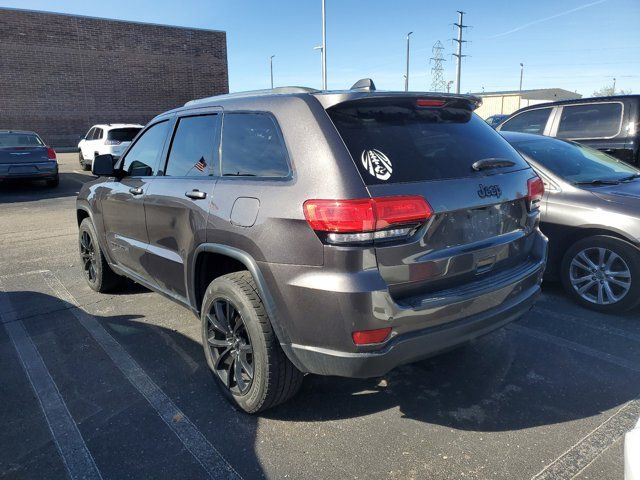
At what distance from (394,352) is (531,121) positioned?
5922mm

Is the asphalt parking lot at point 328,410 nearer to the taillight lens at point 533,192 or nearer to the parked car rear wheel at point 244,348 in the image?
the parked car rear wheel at point 244,348

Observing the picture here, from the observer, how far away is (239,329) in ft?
9.45

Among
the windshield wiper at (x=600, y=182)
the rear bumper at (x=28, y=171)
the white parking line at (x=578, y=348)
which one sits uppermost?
the windshield wiper at (x=600, y=182)

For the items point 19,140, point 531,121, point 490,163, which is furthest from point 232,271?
point 19,140

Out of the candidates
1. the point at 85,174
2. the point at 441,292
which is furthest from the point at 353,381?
the point at 85,174

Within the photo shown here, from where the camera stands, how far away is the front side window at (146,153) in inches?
154

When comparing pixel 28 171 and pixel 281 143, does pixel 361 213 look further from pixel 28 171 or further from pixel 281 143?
pixel 28 171

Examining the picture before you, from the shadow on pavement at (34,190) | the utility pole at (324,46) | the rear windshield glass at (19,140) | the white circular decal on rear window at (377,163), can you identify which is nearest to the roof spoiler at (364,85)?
the white circular decal on rear window at (377,163)

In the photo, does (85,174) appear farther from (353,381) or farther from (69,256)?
(353,381)

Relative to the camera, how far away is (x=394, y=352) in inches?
91.1

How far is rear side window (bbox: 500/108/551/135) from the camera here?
697cm

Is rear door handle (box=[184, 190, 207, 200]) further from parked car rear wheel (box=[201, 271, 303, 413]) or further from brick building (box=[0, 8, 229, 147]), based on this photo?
brick building (box=[0, 8, 229, 147])

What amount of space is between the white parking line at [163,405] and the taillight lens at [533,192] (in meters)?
2.33

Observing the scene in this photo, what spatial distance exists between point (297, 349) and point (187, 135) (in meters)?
1.93
